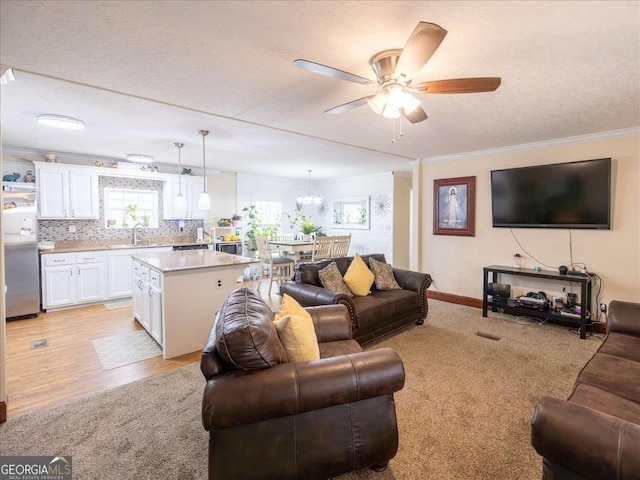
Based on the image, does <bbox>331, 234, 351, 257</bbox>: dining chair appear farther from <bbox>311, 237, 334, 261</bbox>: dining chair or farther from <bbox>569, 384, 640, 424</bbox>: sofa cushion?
<bbox>569, 384, 640, 424</bbox>: sofa cushion

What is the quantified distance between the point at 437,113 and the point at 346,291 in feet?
7.06

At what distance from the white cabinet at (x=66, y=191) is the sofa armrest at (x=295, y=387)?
5145 mm

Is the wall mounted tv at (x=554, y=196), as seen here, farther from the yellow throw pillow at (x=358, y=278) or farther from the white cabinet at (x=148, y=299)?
the white cabinet at (x=148, y=299)

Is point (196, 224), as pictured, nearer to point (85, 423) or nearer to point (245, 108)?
point (245, 108)

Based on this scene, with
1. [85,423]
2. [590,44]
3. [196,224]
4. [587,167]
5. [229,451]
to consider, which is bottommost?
[85,423]

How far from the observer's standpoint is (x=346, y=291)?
12.1ft

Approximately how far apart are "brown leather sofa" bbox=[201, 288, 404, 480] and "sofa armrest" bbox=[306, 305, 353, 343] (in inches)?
29.8

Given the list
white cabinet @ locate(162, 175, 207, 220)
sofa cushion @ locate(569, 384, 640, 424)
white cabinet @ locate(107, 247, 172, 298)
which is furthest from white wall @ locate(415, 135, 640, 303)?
white cabinet @ locate(107, 247, 172, 298)

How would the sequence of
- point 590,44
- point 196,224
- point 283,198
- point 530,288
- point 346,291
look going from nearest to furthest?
point 590,44 → point 346,291 → point 530,288 → point 196,224 → point 283,198

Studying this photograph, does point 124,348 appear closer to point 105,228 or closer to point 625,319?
point 105,228

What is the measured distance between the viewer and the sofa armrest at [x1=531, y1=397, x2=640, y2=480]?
1064 mm

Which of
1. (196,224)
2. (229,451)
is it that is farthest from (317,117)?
(196,224)

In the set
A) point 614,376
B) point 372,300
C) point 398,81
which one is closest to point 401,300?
point 372,300

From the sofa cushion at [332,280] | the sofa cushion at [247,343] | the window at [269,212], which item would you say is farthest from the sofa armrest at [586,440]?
the window at [269,212]
